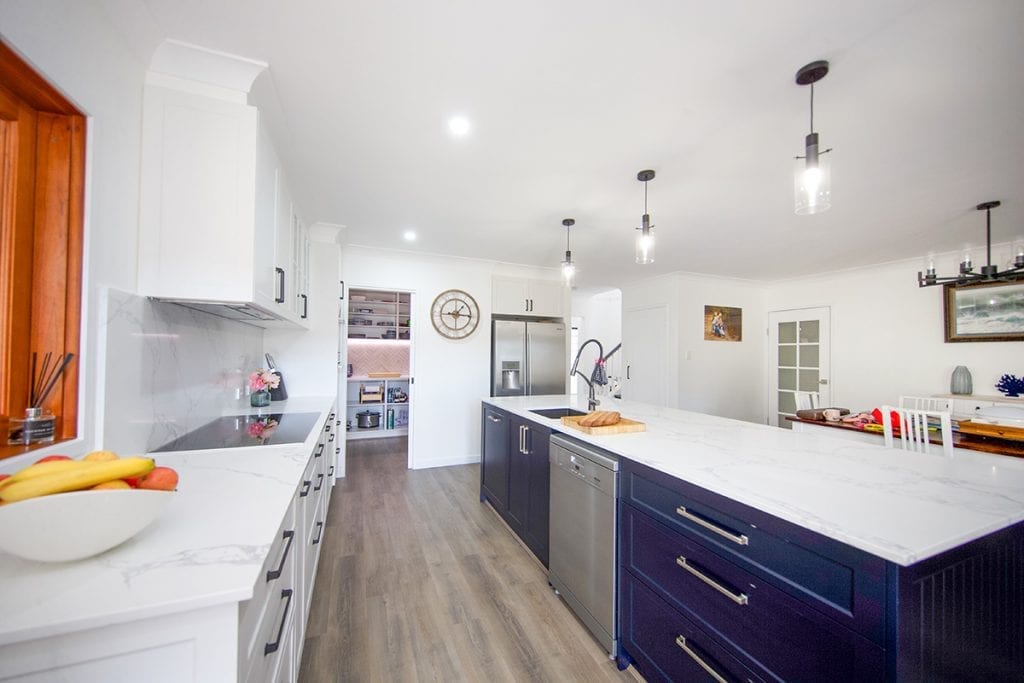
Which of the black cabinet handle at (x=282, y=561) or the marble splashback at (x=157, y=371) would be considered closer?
the black cabinet handle at (x=282, y=561)

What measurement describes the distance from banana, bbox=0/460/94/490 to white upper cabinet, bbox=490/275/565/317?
12.7 ft

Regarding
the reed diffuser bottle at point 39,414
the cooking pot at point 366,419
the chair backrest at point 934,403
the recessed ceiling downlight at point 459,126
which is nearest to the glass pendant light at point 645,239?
the recessed ceiling downlight at point 459,126

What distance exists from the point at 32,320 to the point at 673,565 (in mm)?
2063

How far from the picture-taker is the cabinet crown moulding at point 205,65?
1354 millimetres

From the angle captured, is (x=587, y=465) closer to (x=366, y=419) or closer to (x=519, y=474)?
(x=519, y=474)

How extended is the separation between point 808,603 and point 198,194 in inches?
91.1

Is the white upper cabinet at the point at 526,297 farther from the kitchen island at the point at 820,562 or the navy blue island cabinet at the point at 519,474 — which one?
the kitchen island at the point at 820,562

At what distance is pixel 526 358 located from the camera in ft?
14.7

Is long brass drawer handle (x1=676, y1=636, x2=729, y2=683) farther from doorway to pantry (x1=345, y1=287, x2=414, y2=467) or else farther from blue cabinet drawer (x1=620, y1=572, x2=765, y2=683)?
doorway to pantry (x1=345, y1=287, x2=414, y2=467)

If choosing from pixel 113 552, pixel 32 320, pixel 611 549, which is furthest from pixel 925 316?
pixel 32 320

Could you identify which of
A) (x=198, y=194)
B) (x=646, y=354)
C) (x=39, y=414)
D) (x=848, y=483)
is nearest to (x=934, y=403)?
(x=646, y=354)

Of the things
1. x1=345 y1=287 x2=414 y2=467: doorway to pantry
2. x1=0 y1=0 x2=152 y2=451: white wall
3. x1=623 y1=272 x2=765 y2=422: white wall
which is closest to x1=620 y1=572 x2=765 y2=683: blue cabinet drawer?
x1=0 y1=0 x2=152 y2=451: white wall

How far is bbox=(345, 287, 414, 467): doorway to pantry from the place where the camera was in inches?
211

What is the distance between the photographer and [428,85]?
5.07ft
